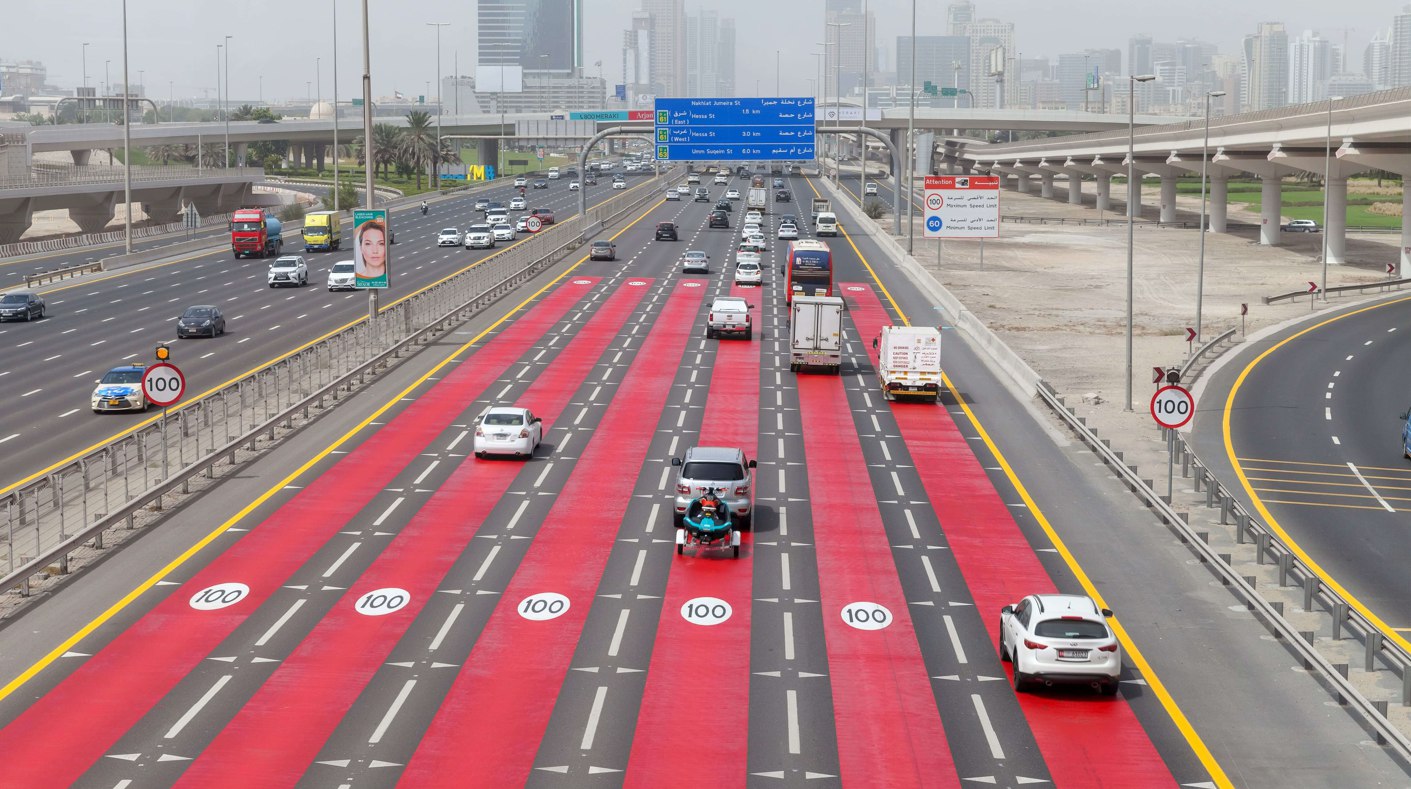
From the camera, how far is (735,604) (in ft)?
87.5

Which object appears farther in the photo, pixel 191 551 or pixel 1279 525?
pixel 1279 525

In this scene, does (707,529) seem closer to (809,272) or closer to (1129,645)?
(1129,645)

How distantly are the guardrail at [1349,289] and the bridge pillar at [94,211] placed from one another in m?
88.5

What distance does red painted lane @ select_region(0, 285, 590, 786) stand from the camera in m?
19.7

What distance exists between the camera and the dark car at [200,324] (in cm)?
6019

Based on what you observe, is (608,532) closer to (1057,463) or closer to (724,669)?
(724,669)

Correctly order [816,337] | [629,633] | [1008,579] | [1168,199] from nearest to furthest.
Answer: [629,633], [1008,579], [816,337], [1168,199]

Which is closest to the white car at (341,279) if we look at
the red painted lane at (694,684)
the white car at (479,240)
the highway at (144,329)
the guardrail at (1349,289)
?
the highway at (144,329)

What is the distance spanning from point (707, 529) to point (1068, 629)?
896 cm

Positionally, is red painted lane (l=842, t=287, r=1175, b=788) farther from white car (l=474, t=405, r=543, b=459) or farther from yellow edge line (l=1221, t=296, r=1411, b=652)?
white car (l=474, t=405, r=543, b=459)

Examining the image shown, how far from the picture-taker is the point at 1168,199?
138875 mm

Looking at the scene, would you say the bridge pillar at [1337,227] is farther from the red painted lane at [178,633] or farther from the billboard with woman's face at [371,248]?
the red painted lane at [178,633]

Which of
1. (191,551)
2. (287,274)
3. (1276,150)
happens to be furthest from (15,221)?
(191,551)

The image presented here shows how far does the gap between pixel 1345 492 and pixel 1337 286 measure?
48.1 m
